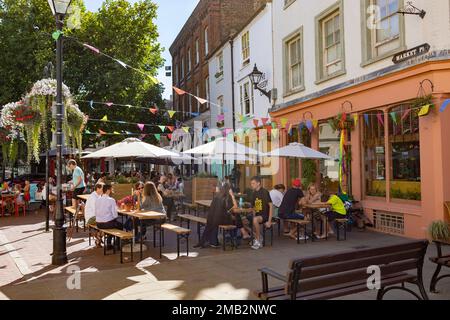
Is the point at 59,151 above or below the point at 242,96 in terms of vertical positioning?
below

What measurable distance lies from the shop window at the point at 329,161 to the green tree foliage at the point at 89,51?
13309 mm

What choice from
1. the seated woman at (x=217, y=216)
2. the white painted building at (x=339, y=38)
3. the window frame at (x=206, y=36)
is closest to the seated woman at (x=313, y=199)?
the seated woman at (x=217, y=216)

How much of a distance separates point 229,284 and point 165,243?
4.19 metres

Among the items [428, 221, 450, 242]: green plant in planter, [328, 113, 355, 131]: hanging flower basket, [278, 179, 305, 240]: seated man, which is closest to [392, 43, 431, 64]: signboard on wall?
[328, 113, 355, 131]: hanging flower basket

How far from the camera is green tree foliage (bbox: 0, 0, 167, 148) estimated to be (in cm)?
2339

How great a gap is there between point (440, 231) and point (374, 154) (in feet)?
11.5

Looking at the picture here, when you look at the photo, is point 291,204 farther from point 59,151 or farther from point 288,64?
point 288,64

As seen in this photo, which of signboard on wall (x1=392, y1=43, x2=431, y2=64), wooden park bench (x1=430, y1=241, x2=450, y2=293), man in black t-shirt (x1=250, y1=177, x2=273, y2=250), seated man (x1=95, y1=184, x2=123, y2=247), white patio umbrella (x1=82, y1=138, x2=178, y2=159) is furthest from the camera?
white patio umbrella (x1=82, y1=138, x2=178, y2=159)

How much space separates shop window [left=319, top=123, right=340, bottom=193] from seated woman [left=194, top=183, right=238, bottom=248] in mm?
5388

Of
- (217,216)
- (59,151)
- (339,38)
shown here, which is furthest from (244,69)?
(59,151)

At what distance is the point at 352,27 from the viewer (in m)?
12.9

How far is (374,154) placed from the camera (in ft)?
41.0

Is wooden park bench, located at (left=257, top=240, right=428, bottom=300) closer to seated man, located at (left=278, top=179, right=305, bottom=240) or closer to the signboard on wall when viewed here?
seated man, located at (left=278, top=179, right=305, bottom=240)

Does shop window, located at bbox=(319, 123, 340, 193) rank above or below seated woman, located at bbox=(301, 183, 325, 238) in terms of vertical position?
above
